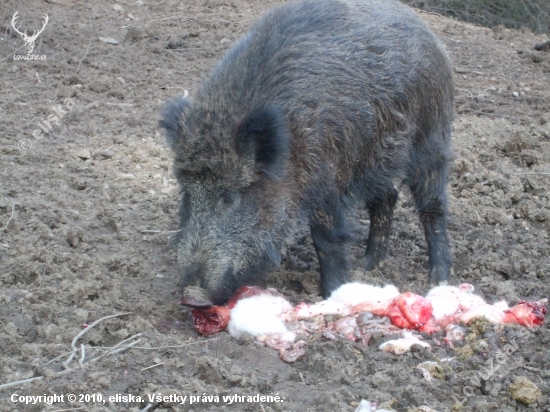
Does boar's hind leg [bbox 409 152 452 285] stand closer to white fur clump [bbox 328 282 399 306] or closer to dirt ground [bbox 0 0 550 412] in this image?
dirt ground [bbox 0 0 550 412]

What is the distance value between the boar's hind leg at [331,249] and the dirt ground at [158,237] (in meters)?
0.17

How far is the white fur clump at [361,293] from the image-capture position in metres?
4.38

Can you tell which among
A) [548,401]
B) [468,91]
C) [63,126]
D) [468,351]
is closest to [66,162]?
[63,126]

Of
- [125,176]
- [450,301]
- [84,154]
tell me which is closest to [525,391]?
[450,301]

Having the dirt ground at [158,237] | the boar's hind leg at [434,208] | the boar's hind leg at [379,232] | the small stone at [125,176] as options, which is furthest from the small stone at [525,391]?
the small stone at [125,176]

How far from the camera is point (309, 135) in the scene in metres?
4.30

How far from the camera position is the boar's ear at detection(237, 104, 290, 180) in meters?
3.96

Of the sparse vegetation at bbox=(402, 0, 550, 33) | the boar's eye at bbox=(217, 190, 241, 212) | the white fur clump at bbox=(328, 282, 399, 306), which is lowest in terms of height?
the sparse vegetation at bbox=(402, 0, 550, 33)

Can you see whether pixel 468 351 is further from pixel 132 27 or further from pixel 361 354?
pixel 132 27

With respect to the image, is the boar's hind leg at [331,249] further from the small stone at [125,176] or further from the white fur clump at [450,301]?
the small stone at [125,176]

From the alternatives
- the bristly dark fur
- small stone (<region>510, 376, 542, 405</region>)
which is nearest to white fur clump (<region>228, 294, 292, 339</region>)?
the bristly dark fur

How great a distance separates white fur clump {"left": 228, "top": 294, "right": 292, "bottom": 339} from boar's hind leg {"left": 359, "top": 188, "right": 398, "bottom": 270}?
1.40 metres

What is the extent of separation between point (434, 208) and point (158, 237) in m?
1.95

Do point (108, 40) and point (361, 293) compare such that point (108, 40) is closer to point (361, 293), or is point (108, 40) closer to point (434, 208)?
point (434, 208)
